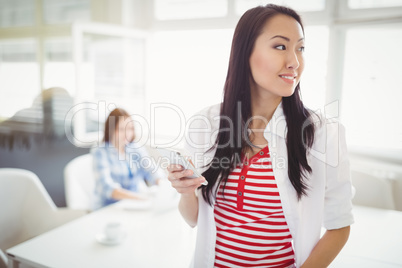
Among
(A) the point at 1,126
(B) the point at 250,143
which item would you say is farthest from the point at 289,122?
(A) the point at 1,126

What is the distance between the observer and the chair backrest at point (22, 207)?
175 centimetres

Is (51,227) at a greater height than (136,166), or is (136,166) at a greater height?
(136,166)

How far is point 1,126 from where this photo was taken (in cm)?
226

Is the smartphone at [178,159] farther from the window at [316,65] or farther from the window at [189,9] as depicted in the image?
the window at [189,9]

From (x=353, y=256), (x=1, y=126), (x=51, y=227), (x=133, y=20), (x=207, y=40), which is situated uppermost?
(x=133, y=20)

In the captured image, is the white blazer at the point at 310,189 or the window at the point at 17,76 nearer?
the white blazer at the point at 310,189

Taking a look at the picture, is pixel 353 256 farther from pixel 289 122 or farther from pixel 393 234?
pixel 289 122

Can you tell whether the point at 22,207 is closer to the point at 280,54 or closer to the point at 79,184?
the point at 79,184

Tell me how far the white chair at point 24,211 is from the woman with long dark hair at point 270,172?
1.11 metres

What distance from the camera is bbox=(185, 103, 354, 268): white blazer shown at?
87 centimetres

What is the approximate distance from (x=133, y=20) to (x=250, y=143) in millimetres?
2563

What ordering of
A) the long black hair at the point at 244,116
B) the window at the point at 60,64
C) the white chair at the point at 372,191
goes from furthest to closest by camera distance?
the window at the point at 60,64 < the white chair at the point at 372,191 < the long black hair at the point at 244,116

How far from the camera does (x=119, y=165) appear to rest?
208cm

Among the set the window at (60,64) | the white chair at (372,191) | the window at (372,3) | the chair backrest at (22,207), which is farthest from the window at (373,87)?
the window at (60,64)
